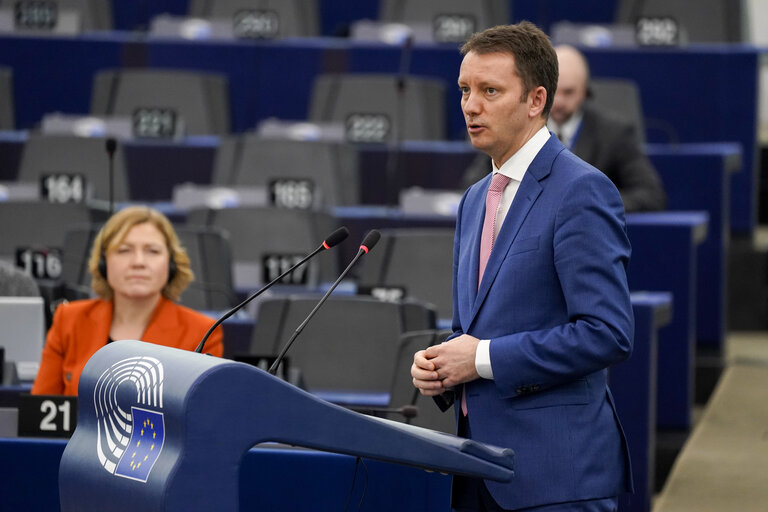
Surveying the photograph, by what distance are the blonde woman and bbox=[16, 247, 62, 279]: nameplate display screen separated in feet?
3.42

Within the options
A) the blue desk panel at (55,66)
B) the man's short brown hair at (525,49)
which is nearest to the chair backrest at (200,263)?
the blue desk panel at (55,66)

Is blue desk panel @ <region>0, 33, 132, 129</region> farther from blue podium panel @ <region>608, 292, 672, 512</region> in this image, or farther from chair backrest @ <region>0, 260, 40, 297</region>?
blue podium panel @ <region>608, 292, 672, 512</region>

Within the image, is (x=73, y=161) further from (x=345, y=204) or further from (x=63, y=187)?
(x=345, y=204)

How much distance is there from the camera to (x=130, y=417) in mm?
1723

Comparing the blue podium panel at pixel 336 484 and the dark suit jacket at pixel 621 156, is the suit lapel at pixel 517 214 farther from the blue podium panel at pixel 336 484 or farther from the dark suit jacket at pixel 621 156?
the dark suit jacket at pixel 621 156

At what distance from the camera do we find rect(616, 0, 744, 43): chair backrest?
679cm

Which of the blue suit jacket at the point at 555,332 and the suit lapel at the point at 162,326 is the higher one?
the blue suit jacket at the point at 555,332

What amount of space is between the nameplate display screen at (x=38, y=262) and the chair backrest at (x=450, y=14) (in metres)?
3.03

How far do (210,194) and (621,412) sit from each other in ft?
6.59

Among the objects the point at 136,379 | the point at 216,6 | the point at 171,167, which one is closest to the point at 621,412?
the point at 136,379

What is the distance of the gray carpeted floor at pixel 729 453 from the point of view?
11.9ft

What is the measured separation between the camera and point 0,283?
3686mm

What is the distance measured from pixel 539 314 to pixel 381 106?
173 inches

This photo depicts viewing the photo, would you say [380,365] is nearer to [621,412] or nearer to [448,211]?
[621,412]
